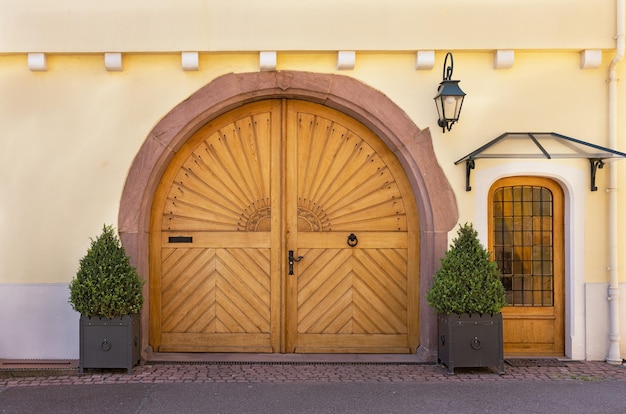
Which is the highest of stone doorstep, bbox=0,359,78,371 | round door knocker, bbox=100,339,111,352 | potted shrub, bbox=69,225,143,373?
potted shrub, bbox=69,225,143,373

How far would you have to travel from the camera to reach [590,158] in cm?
648

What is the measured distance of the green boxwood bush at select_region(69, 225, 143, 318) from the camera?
5.90 m

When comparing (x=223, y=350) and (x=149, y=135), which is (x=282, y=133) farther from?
(x=223, y=350)

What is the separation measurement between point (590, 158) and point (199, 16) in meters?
4.19

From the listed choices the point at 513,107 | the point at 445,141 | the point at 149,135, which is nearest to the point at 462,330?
the point at 445,141

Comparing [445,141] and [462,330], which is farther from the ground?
[445,141]

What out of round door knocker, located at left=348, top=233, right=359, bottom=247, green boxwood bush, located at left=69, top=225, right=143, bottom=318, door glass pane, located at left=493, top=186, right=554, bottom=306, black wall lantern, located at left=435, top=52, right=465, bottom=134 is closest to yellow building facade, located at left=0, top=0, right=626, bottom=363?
black wall lantern, located at left=435, top=52, right=465, bottom=134

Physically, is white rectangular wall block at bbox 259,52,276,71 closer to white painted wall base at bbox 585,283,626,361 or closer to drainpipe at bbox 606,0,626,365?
drainpipe at bbox 606,0,626,365

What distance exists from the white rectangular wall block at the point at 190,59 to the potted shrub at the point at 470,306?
315cm

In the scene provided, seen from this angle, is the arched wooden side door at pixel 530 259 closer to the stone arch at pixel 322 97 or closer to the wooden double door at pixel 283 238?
the stone arch at pixel 322 97

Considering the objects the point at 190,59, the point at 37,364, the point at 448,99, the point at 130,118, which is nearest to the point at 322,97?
the point at 448,99

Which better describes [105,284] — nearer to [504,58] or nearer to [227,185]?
[227,185]

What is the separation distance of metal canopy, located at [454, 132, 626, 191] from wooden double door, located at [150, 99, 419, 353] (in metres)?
0.92

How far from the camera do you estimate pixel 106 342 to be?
6008 millimetres
